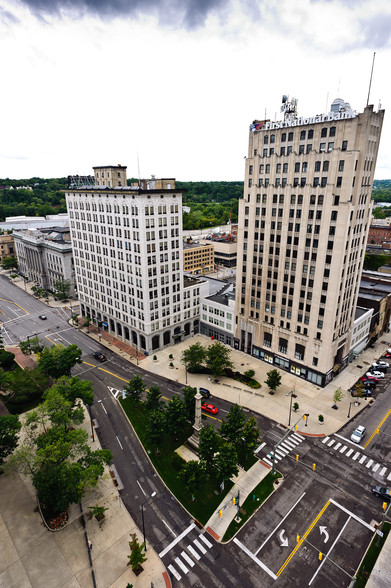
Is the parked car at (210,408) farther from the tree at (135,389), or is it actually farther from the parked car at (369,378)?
the parked car at (369,378)

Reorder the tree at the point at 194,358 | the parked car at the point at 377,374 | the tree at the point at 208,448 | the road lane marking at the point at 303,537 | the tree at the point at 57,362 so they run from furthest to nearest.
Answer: the parked car at the point at 377,374 → the tree at the point at 194,358 → the tree at the point at 57,362 → the tree at the point at 208,448 → the road lane marking at the point at 303,537

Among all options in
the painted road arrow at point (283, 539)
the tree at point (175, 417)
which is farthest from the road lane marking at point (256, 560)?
the tree at point (175, 417)

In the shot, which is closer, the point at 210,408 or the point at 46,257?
the point at 210,408

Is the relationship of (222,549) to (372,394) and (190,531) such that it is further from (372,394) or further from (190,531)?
(372,394)

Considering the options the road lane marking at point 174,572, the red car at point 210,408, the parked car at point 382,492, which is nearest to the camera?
the road lane marking at point 174,572

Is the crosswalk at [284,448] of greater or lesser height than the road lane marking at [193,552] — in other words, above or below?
below

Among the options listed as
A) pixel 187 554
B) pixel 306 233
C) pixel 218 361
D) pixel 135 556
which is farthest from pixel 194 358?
pixel 135 556

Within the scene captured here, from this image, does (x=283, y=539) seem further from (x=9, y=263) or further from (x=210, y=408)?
(x=9, y=263)

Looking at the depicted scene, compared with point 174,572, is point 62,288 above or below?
above

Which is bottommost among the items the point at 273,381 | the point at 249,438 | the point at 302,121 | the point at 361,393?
the point at 361,393
